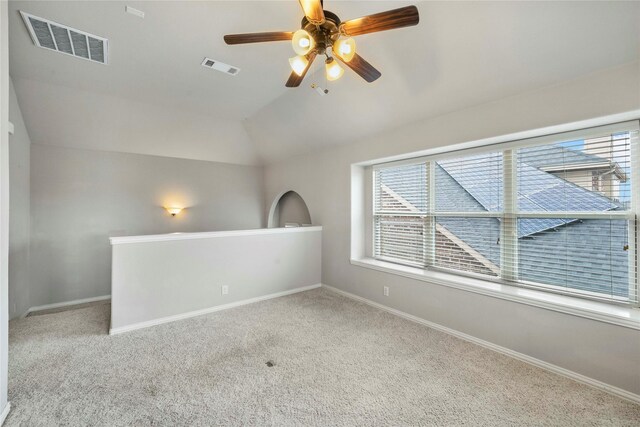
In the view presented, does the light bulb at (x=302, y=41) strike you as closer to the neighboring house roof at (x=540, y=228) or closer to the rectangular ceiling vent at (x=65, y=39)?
the rectangular ceiling vent at (x=65, y=39)

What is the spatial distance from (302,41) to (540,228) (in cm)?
276

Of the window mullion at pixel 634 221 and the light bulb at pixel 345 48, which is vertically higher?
the light bulb at pixel 345 48

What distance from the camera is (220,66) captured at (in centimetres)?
314

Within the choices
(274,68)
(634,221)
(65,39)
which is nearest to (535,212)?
(634,221)

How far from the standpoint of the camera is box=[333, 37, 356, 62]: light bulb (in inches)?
67.6

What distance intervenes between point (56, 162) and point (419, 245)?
5.61m

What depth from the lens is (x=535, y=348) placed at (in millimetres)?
2473

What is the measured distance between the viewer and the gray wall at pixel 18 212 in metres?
3.52

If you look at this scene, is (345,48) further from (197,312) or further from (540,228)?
(197,312)

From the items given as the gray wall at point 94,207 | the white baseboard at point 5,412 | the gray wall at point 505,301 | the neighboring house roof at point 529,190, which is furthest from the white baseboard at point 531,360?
the gray wall at point 94,207

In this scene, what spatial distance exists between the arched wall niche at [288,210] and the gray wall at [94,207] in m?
A: 1.41

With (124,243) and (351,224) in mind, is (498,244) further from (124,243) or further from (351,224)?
(124,243)

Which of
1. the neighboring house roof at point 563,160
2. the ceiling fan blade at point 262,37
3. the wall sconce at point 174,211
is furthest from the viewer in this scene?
the wall sconce at point 174,211

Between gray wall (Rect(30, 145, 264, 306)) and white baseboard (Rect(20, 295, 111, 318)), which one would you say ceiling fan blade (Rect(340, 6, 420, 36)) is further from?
white baseboard (Rect(20, 295, 111, 318))
